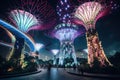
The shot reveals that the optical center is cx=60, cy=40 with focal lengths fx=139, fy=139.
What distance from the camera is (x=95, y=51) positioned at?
29625 mm

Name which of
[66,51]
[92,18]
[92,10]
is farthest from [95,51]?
[66,51]

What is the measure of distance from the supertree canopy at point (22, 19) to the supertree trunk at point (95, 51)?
15429 millimetres

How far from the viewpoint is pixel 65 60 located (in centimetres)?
7819

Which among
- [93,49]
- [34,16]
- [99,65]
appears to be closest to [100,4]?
[93,49]

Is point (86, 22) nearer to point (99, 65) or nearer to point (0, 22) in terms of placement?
point (99, 65)

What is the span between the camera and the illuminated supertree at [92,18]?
97.6 feet

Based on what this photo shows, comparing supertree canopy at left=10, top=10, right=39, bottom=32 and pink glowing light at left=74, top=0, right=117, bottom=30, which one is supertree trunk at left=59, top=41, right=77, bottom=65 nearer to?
supertree canopy at left=10, top=10, right=39, bottom=32

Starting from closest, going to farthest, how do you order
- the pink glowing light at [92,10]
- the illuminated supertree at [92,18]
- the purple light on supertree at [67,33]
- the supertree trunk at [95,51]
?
the supertree trunk at [95,51] → the illuminated supertree at [92,18] → the pink glowing light at [92,10] → the purple light on supertree at [67,33]

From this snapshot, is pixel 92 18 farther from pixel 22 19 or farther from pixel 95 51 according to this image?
pixel 22 19

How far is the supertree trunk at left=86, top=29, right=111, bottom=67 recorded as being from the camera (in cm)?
2890

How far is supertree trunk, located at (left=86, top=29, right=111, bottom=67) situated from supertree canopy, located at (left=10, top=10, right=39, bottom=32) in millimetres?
15429

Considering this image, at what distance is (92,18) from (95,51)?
767cm

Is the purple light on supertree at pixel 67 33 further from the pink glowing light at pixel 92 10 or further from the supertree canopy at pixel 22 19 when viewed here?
the pink glowing light at pixel 92 10

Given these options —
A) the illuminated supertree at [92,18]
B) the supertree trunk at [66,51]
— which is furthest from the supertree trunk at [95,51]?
the supertree trunk at [66,51]
